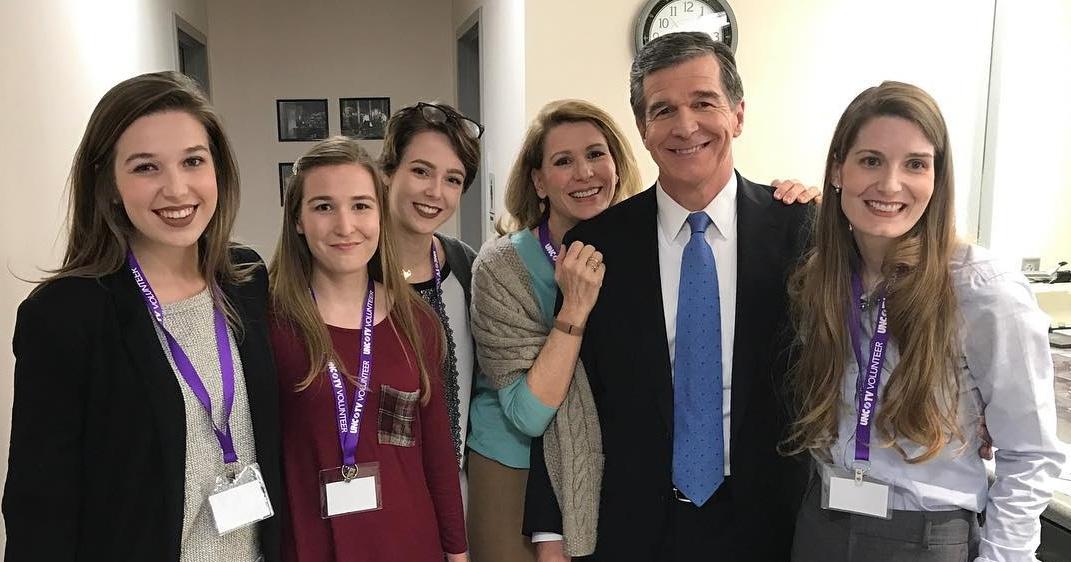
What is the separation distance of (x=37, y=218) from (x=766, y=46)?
3046 millimetres

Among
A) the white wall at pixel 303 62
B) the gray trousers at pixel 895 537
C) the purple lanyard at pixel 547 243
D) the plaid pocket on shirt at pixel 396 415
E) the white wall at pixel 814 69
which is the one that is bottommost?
the gray trousers at pixel 895 537

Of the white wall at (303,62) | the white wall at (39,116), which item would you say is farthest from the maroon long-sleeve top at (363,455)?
the white wall at (303,62)

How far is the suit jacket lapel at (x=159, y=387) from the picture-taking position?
1277 mm

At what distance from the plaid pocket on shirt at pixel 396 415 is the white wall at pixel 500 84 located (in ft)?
5.83

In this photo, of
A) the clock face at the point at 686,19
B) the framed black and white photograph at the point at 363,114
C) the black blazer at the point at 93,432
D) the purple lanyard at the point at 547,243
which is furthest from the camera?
the framed black and white photograph at the point at 363,114

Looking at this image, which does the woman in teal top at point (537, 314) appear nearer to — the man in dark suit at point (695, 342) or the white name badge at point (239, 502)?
the man in dark suit at point (695, 342)

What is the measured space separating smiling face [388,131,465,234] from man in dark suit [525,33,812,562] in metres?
0.49

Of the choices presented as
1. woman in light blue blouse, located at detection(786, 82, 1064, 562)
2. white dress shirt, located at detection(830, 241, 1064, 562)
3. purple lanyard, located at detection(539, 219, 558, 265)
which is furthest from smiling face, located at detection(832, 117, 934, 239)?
purple lanyard, located at detection(539, 219, 558, 265)

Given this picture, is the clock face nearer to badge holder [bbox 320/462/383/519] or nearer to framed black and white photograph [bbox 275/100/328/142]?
badge holder [bbox 320/462/383/519]

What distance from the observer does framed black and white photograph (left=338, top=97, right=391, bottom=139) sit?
19.5 ft

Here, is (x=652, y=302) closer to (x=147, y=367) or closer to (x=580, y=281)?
(x=580, y=281)

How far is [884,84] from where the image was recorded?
1384 mm

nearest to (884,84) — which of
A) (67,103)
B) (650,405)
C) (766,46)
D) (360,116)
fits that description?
(650,405)

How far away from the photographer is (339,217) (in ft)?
5.20
